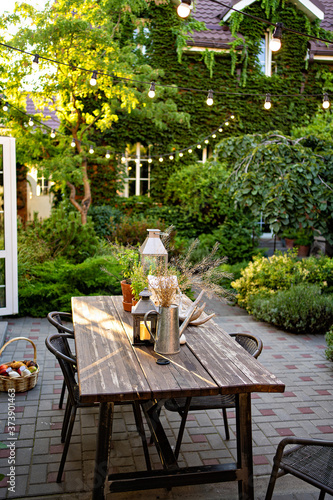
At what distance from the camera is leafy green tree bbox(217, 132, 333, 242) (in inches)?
276

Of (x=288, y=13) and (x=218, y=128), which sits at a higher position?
(x=288, y=13)

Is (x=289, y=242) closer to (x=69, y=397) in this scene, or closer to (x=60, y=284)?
(x=60, y=284)

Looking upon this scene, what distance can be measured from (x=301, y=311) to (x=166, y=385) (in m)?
4.31

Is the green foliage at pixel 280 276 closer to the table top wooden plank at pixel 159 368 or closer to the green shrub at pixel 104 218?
the table top wooden plank at pixel 159 368

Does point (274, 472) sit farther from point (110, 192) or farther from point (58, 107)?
point (110, 192)

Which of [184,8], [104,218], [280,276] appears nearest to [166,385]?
[184,8]

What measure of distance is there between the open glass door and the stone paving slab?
46.2 inches

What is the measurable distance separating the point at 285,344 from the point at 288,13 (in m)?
10.8

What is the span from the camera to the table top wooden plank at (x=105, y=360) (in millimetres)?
2350

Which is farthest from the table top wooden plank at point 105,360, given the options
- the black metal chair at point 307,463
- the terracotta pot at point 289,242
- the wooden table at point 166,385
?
the terracotta pot at point 289,242

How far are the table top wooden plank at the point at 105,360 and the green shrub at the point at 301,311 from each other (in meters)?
3.18

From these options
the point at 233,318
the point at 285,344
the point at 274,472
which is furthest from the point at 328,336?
the point at 274,472

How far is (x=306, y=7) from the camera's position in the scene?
12.9 metres

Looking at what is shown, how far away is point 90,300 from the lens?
442 centimetres
